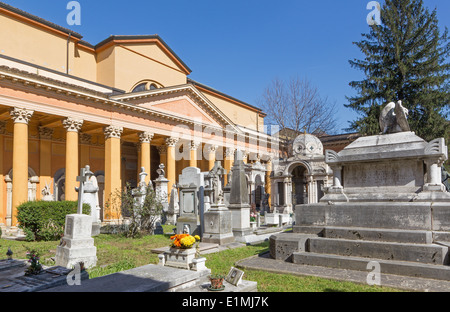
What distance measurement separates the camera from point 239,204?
11.9 metres

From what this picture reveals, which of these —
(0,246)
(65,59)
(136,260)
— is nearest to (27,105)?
(65,59)

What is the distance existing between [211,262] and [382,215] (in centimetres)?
392

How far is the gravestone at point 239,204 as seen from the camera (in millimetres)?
11602

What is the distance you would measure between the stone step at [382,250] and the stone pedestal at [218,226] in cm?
423

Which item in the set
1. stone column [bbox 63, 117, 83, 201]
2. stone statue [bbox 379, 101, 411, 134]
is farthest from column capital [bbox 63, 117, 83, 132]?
stone statue [bbox 379, 101, 411, 134]

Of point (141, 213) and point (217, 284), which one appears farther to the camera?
point (141, 213)

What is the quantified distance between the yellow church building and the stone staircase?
15197 mm

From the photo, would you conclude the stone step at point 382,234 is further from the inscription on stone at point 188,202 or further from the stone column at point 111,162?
the stone column at point 111,162

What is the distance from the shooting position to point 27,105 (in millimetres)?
16922

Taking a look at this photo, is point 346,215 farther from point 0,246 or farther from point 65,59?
point 65,59

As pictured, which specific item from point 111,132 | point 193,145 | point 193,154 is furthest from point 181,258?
point 193,145

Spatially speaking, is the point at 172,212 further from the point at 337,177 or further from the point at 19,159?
the point at 337,177

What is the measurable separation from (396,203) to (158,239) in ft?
27.9

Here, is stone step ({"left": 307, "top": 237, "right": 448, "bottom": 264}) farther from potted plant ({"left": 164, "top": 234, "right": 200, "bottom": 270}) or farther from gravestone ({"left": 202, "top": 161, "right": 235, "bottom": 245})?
gravestone ({"left": 202, "top": 161, "right": 235, "bottom": 245})
